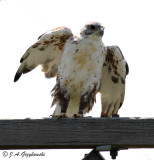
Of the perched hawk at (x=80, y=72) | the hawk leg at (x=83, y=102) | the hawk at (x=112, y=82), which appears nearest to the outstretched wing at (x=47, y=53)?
the perched hawk at (x=80, y=72)

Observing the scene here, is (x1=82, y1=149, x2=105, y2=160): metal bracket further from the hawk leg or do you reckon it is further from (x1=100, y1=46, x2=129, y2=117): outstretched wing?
(x1=100, y1=46, x2=129, y2=117): outstretched wing

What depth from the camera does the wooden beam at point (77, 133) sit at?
12.4 feet

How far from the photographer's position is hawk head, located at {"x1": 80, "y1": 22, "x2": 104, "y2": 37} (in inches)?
256

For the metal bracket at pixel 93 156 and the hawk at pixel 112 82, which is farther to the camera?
the hawk at pixel 112 82

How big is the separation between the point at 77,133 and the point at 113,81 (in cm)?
287

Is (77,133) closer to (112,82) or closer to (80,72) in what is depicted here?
(80,72)

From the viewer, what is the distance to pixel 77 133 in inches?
152

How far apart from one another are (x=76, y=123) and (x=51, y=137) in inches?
10.0

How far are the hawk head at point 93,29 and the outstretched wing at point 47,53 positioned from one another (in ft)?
0.81

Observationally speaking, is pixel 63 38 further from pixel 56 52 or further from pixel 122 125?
pixel 122 125

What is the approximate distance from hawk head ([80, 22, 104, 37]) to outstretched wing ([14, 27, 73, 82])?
247mm

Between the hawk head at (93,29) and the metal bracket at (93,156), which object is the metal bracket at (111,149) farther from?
the hawk head at (93,29)

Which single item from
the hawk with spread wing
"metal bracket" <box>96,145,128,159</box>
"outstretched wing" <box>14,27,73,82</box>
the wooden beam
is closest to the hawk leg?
the hawk with spread wing

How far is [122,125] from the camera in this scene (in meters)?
3.86
